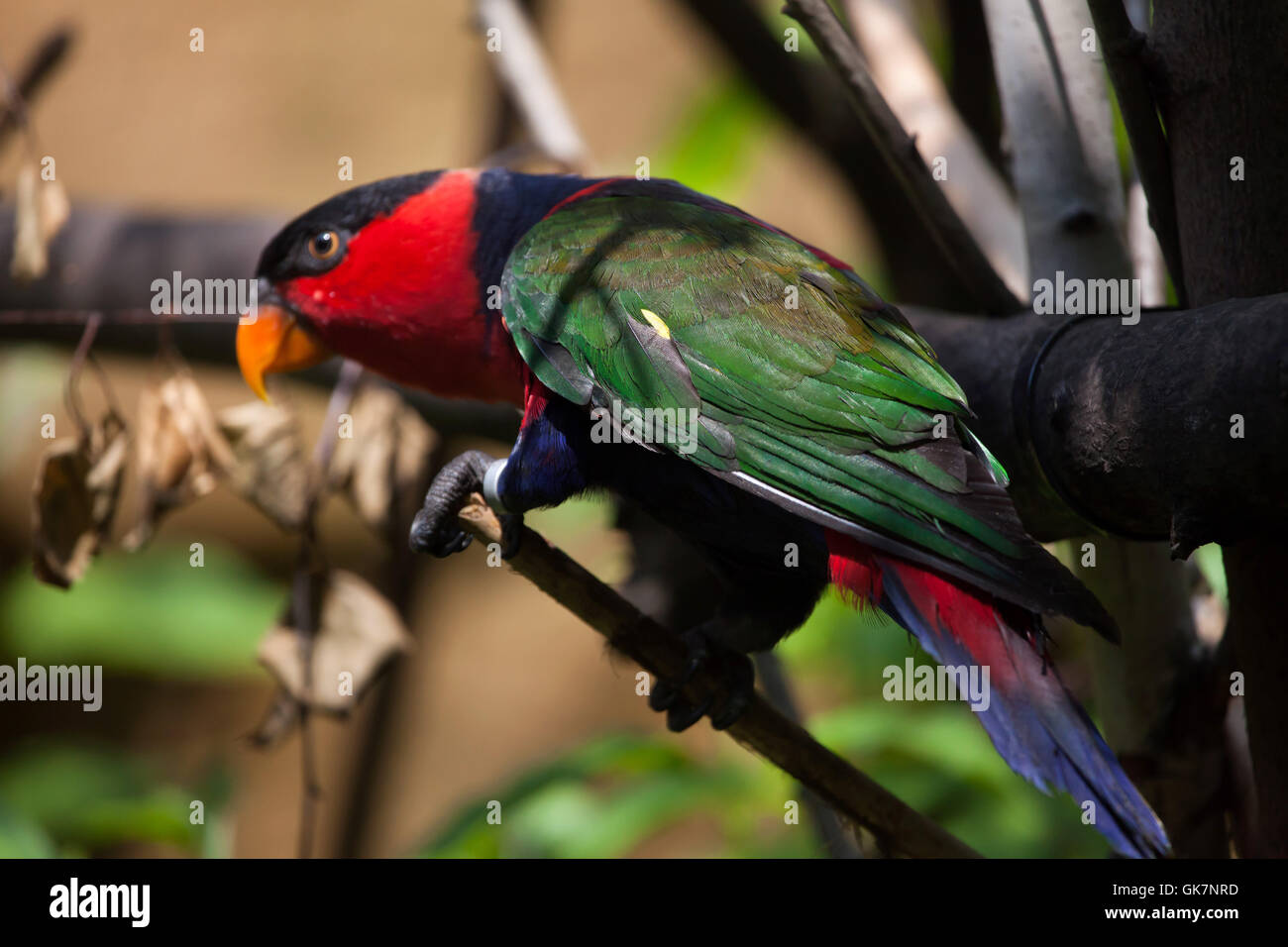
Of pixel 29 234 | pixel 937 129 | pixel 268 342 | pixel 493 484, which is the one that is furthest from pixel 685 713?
pixel 29 234

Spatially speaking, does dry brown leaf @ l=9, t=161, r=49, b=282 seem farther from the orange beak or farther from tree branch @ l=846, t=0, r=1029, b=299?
tree branch @ l=846, t=0, r=1029, b=299

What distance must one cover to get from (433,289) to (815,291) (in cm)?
69

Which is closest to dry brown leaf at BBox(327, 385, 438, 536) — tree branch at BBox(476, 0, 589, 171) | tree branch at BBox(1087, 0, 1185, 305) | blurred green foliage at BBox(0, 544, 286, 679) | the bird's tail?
tree branch at BBox(476, 0, 589, 171)

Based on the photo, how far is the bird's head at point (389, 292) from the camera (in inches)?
74.4

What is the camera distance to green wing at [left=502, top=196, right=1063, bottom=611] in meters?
1.35

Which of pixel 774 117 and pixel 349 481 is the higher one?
pixel 774 117

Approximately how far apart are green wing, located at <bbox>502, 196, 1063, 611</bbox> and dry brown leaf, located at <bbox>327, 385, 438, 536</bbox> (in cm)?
65

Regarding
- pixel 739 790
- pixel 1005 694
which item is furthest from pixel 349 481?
pixel 1005 694

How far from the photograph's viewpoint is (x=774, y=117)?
3.22 metres

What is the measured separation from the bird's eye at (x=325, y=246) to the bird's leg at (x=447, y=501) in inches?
22.3

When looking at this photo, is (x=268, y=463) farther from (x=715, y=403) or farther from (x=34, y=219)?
(x=715, y=403)

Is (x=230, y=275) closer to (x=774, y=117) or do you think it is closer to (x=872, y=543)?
(x=774, y=117)

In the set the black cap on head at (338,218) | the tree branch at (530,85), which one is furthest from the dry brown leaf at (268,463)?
the tree branch at (530,85)

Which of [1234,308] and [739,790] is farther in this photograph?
[739,790]
